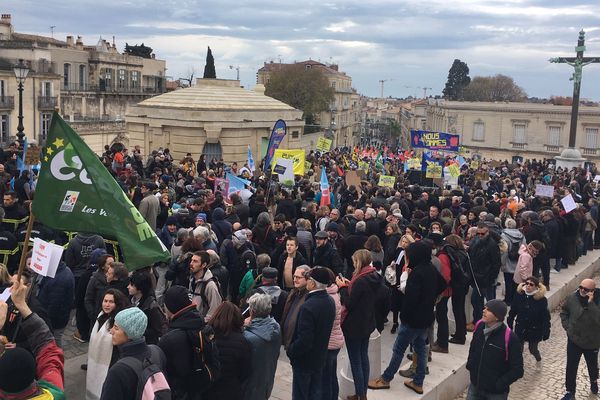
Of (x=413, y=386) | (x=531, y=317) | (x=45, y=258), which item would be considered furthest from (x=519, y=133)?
(x=45, y=258)

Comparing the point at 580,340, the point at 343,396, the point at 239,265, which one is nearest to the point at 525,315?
the point at 580,340

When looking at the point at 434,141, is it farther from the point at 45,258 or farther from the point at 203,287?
the point at 45,258

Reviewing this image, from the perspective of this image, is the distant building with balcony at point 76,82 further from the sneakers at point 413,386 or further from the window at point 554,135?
the sneakers at point 413,386

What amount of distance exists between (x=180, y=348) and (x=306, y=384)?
6.59ft

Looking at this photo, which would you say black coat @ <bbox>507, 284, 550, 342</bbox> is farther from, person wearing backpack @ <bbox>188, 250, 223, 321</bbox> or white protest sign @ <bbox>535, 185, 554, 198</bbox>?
white protest sign @ <bbox>535, 185, 554, 198</bbox>

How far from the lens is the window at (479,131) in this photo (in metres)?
62.0

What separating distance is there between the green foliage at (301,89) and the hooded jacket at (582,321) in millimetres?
65942

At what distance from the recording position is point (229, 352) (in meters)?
5.29

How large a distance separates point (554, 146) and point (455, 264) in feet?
177

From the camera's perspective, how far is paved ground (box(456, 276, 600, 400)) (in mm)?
9086

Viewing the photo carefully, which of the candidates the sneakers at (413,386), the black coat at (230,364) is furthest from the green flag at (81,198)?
the sneakers at (413,386)

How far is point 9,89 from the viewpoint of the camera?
4588 centimetres

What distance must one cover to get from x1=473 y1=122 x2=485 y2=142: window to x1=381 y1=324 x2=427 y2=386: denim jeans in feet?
188

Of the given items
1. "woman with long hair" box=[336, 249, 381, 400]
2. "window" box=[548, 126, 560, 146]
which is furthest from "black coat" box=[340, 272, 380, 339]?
"window" box=[548, 126, 560, 146]
